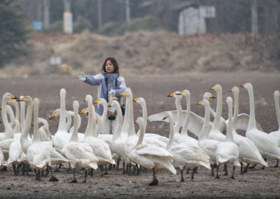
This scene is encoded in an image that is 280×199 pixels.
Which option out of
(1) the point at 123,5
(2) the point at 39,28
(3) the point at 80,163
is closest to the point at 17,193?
(3) the point at 80,163

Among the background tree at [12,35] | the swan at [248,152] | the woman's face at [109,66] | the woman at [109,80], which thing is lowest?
the swan at [248,152]

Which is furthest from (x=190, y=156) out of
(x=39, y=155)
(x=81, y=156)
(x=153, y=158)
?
(x=39, y=155)

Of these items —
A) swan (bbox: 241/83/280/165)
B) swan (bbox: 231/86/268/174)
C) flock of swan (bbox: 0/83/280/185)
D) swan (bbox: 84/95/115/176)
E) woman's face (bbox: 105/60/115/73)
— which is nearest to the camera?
flock of swan (bbox: 0/83/280/185)

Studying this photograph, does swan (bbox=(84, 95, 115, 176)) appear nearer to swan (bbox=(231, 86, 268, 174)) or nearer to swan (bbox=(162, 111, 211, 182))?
swan (bbox=(162, 111, 211, 182))

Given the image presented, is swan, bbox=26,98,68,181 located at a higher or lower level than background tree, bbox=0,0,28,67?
lower

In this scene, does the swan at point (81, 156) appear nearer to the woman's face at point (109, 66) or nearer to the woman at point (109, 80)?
the woman at point (109, 80)

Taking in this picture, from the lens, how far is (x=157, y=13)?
46.8m

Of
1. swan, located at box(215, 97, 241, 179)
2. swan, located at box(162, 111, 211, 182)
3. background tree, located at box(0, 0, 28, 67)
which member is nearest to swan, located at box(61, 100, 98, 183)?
swan, located at box(162, 111, 211, 182)

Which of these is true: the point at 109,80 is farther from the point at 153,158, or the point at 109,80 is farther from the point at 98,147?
the point at 153,158

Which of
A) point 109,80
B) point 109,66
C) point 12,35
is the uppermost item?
point 12,35

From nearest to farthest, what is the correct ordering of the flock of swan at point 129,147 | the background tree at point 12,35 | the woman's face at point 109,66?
the flock of swan at point 129,147 → the woman's face at point 109,66 → the background tree at point 12,35

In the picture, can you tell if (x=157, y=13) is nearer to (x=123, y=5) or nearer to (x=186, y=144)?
(x=123, y=5)

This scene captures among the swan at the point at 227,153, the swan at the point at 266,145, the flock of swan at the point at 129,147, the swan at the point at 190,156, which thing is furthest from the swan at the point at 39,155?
the swan at the point at 266,145

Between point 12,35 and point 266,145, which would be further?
point 12,35
